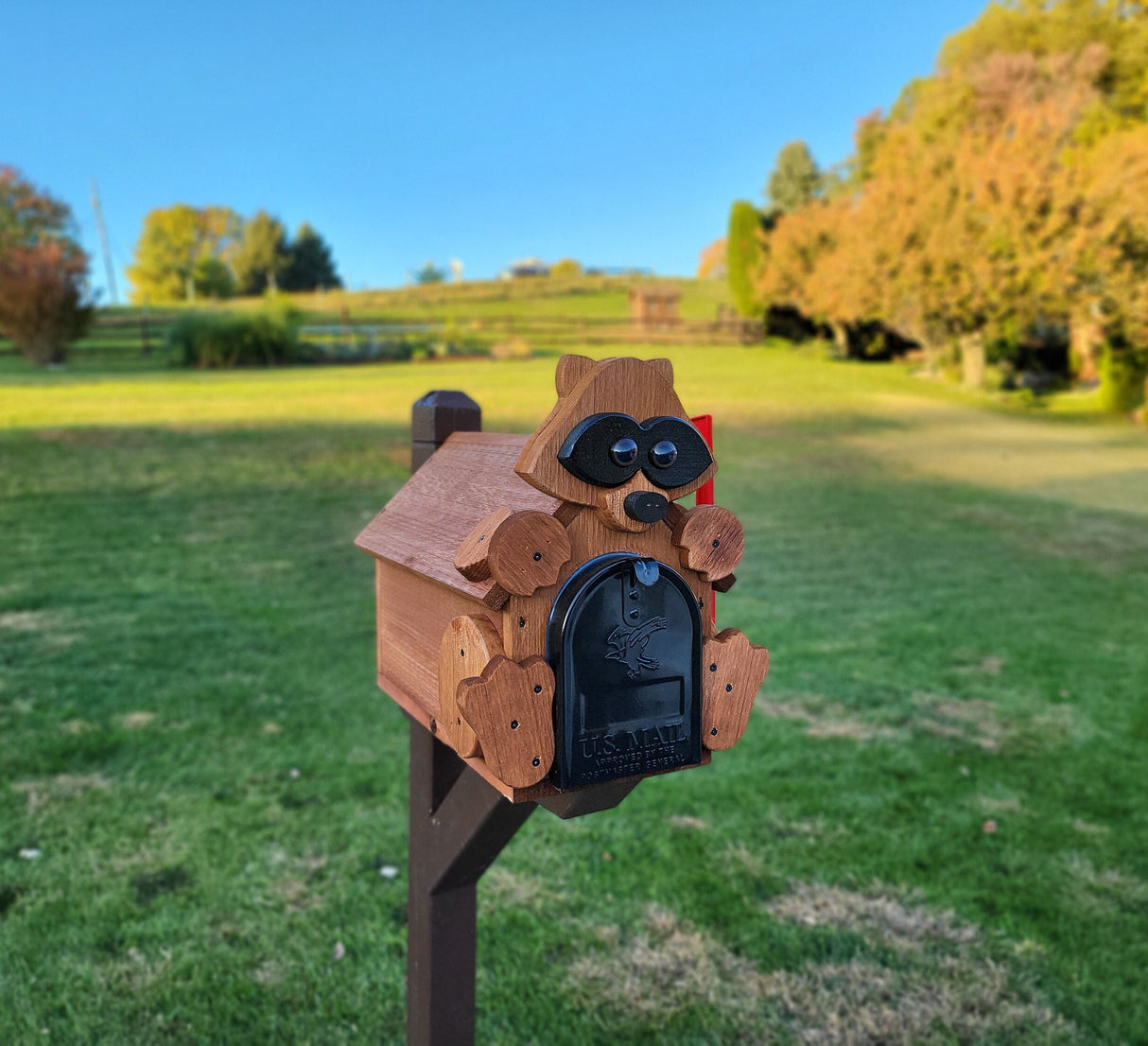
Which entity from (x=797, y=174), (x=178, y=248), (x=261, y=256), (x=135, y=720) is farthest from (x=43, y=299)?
(x=178, y=248)

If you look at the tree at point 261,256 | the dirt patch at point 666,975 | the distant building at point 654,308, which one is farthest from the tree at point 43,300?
the tree at point 261,256

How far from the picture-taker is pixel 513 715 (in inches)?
42.4

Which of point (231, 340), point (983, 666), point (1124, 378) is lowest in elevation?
point (983, 666)

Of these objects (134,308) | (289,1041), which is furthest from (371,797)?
(134,308)

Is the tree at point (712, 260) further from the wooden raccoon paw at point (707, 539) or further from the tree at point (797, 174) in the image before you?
the wooden raccoon paw at point (707, 539)

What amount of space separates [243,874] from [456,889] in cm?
162

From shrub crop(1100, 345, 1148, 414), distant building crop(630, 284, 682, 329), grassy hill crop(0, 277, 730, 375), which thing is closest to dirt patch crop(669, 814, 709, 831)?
shrub crop(1100, 345, 1148, 414)

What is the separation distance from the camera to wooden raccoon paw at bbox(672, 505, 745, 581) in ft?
3.92

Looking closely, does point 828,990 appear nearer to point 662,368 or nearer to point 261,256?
point 662,368

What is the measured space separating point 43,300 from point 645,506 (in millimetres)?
24843

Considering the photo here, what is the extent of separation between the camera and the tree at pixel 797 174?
36.0 metres

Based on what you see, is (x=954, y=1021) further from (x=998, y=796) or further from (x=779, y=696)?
(x=779, y=696)

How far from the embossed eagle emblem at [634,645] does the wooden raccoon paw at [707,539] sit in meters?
0.10

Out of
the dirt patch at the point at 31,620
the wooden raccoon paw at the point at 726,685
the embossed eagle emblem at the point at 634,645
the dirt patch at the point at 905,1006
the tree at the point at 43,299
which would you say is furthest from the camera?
the tree at the point at 43,299
